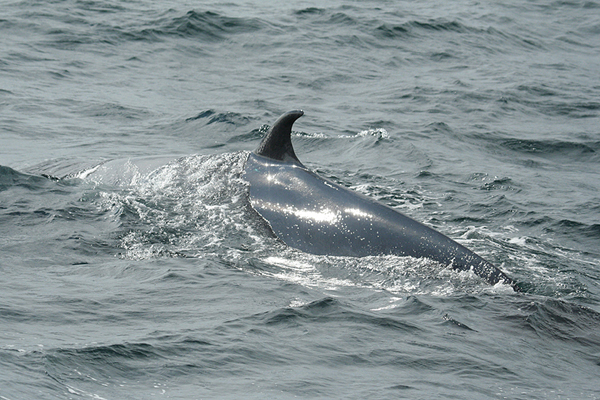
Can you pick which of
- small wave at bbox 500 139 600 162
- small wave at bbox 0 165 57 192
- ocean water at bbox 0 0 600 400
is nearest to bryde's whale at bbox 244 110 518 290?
ocean water at bbox 0 0 600 400

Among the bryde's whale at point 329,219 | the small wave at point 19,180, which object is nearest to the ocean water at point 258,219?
the small wave at point 19,180

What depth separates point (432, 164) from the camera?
15250mm

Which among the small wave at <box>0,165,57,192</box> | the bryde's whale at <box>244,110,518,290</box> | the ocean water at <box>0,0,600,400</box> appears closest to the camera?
the ocean water at <box>0,0,600,400</box>

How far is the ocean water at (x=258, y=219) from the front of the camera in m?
6.33

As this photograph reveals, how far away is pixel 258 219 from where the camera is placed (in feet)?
31.7

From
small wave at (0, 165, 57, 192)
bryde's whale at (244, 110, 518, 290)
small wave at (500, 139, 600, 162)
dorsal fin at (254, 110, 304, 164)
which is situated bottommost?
small wave at (500, 139, 600, 162)

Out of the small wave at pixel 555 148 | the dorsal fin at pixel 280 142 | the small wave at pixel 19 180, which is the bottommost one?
the small wave at pixel 555 148

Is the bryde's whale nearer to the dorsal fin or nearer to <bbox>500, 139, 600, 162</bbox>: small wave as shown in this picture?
the dorsal fin

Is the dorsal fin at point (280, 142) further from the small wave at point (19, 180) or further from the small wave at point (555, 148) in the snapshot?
the small wave at point (555, 148)

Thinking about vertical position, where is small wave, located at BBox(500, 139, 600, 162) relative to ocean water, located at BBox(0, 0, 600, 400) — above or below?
below

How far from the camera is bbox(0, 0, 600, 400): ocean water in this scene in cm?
633

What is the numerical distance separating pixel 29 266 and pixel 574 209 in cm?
819

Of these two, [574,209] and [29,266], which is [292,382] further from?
[574,209]

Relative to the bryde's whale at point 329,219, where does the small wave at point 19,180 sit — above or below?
below
